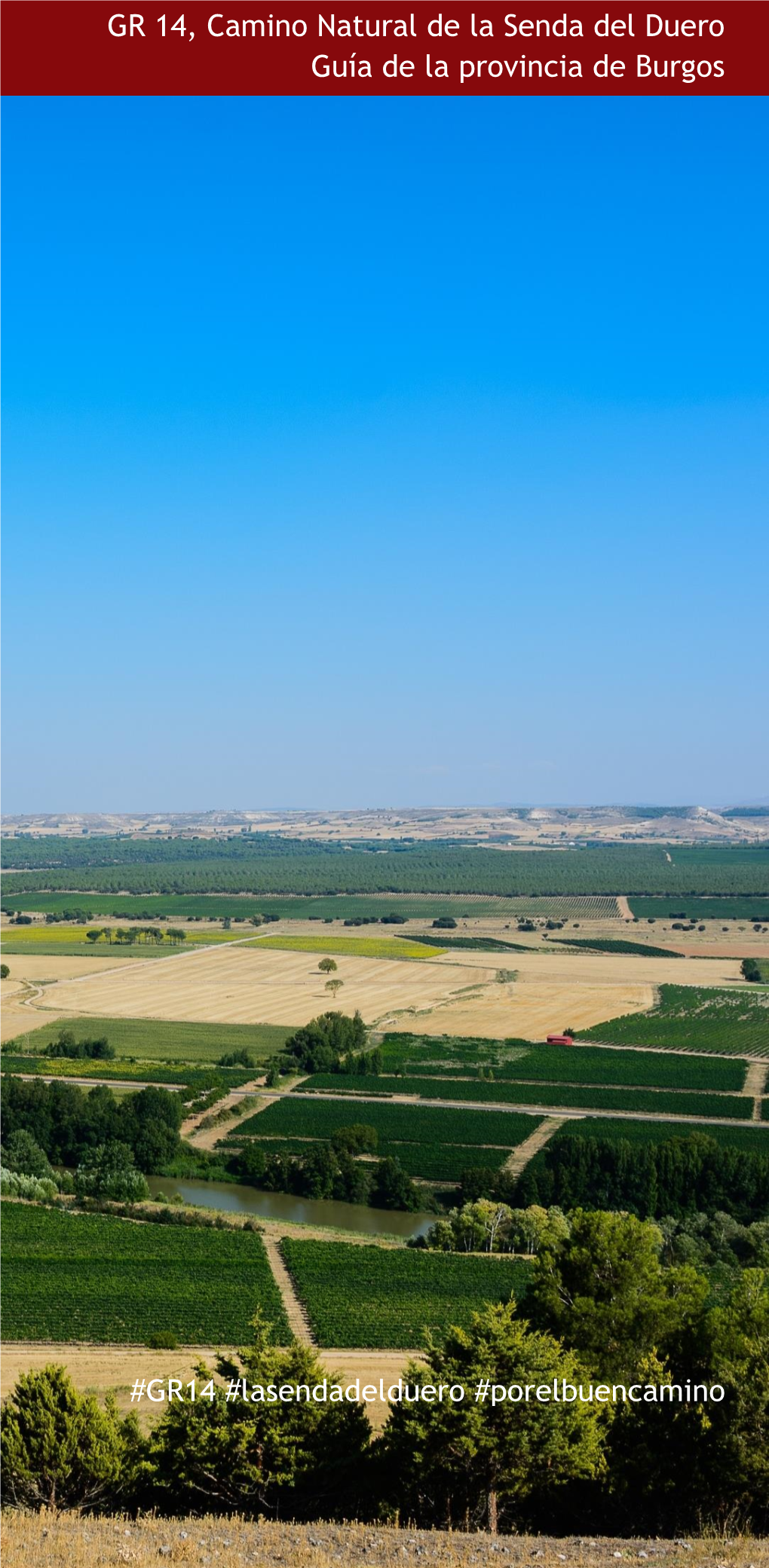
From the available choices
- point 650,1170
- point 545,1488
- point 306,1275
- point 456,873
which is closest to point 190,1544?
point 545,1488

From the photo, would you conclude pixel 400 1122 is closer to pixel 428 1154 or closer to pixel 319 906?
pixel 428 1154

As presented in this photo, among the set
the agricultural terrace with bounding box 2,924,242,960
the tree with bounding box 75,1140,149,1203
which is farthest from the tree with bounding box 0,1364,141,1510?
the agricultural terrace with bounding box 2,924,242,960

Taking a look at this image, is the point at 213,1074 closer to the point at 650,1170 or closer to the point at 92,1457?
→ the point at 650,1170

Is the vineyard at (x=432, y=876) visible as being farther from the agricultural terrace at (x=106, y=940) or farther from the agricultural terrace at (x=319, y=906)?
the agricultural terrace at (x=106, y=940)

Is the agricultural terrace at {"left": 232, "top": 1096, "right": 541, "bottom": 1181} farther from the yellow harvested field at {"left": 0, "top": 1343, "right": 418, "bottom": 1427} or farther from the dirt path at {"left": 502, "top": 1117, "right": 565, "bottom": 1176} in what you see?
the yellow harvested field at {"left": 0, "top": 1343, "right": 418, "bottom": 1427}

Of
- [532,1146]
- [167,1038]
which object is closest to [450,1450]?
[532,1146]

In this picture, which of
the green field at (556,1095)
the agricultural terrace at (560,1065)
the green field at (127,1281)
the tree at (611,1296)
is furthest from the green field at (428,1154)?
the tree at (611,1296)
